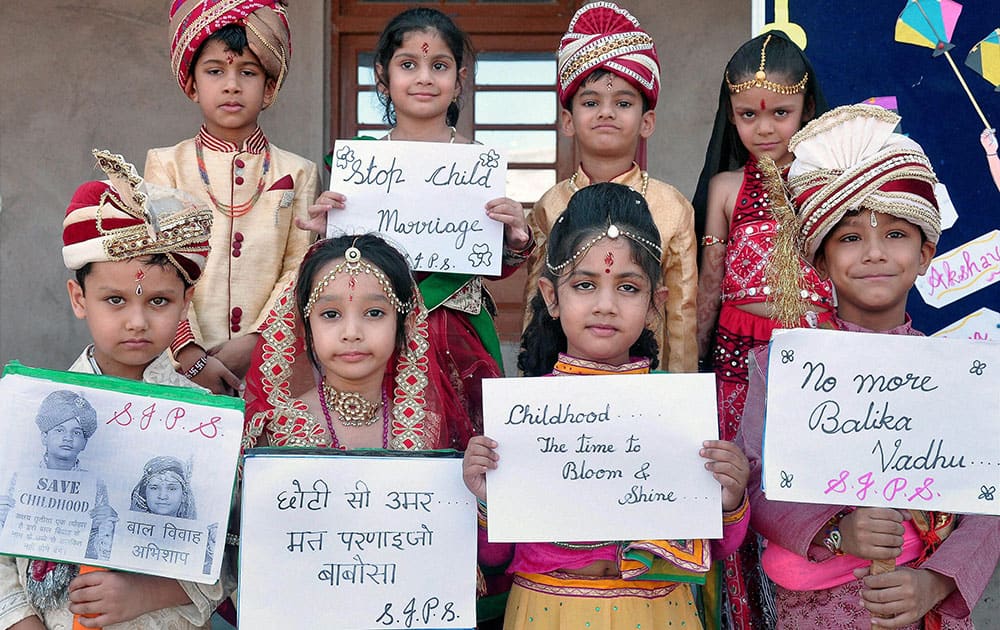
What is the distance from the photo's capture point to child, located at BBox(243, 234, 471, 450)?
279 centimetres

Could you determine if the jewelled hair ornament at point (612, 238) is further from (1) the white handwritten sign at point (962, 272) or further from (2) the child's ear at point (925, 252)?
(1) the white handwritten sign at point (962, 272)

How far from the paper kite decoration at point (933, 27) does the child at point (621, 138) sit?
35.7 inches

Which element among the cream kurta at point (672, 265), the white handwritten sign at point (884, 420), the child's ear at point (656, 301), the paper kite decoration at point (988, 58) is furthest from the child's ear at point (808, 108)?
the white handwritten sign at point (884, 420)

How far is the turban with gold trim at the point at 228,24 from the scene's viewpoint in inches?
136

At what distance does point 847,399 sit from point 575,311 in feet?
2.29

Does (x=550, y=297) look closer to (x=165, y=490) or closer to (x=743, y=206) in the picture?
(x=743, y=206)

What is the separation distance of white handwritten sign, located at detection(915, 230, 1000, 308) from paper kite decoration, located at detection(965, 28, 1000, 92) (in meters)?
0.53

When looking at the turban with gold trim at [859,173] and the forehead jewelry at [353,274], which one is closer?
the turban with gold trim at [859,173]

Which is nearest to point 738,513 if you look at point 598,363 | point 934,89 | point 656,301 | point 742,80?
point 598,363

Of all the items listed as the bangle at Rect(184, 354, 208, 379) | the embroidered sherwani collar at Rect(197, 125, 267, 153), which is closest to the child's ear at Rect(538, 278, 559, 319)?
the bangle at Rect(184, 354, 208, 379)

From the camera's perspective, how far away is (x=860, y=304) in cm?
264

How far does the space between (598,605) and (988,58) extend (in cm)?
241

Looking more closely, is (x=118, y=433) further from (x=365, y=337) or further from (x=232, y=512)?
(x=365, y=337)

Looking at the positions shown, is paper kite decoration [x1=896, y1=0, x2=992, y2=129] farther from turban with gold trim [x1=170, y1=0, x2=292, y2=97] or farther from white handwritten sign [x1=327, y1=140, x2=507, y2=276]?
turban with gold trim [x1=170, y1=0, x2=292, y2=97]
